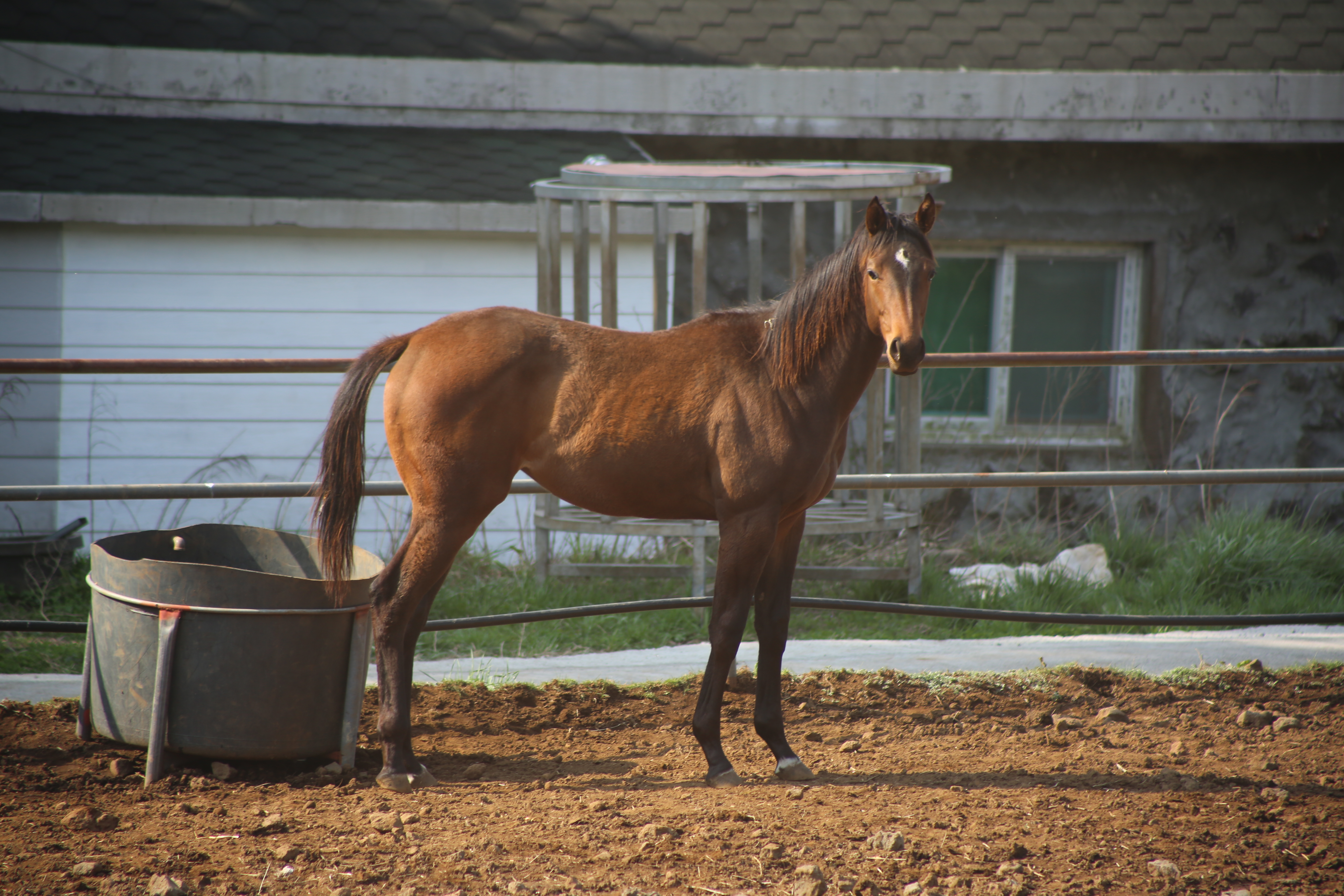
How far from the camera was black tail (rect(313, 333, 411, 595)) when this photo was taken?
3.25 m

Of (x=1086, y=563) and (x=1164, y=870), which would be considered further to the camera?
(x=1086, y=563)

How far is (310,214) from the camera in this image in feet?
19.8

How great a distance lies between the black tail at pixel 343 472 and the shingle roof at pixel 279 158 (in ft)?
10.5

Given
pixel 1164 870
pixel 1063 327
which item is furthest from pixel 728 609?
pixel 1063 327

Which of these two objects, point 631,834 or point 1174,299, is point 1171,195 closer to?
point 1174,299

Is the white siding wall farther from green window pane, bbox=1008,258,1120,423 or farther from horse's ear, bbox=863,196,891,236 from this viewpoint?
horse's ear, bbox=863,196,891,236

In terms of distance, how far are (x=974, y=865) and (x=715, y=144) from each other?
18.3ft

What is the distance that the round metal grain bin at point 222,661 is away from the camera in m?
3.12

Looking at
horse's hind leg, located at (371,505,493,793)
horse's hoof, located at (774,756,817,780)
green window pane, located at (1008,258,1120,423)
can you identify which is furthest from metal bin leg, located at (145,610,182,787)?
green window pane, located at (1008,258,1120,423)

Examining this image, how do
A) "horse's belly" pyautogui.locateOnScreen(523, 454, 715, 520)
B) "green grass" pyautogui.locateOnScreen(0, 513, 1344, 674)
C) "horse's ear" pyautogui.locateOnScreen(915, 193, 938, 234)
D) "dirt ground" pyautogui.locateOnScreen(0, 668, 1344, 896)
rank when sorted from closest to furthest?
"dirt ground" pyautogui.locateOnScreen(0, 668, 1344, 896)
"horse's ear" pyautogui.locateOnScreen(915, 193, 938, 234)
"horse's belly" pyautogui.locateOnScreen(523, 454, 715, 520)
"green grass" pyautogui.locateOnScreen(0, 513, 1344, 674)

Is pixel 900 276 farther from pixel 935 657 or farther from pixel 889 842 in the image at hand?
pixel 935 657

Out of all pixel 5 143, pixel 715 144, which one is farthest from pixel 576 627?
pixel 5 143

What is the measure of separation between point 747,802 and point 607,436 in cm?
121

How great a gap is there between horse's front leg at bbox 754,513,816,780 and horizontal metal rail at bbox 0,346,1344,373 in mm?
909
